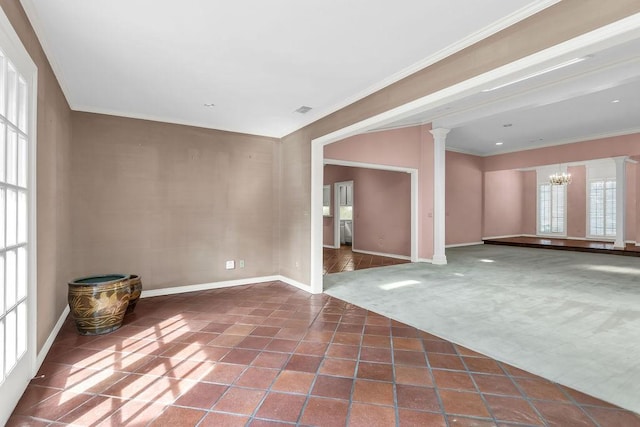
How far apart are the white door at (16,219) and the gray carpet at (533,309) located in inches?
124

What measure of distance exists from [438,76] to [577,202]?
1190cm

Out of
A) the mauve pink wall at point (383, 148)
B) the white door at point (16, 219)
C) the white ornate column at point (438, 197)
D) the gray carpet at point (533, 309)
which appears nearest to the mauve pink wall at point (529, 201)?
the gray carpet at point (533, 309)

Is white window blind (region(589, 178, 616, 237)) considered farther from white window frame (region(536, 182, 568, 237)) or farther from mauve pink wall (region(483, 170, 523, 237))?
mauve pink wall (region(483, 170, 523, 237))

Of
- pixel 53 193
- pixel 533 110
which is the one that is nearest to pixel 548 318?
pixel 533 110

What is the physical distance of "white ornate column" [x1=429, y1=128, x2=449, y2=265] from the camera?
6961 mm

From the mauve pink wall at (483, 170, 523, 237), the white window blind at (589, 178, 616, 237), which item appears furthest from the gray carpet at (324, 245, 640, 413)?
the white window blind at (589, 178, 616, 237)

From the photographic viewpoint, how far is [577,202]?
11.2 meters

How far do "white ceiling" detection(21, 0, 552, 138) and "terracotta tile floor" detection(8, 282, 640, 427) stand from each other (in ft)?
8.22

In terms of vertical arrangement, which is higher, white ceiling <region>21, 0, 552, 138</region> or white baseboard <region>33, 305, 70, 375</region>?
white ceiling <region>21, 0, 552, 138</region>

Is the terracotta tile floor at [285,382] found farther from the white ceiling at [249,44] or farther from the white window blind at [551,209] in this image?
the white window blind at [551,209]

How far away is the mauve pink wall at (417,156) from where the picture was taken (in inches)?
257

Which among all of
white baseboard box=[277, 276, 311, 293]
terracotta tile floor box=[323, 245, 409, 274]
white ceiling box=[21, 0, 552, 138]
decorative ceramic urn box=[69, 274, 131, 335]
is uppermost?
white ceiling box=[21, 0, 552, 138]

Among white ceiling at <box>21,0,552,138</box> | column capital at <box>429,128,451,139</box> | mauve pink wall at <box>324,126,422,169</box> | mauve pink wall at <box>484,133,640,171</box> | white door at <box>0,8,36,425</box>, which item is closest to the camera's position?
white door at <box>0,8,36,425</box>

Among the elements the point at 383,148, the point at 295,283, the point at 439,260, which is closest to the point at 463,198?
the point at 439,260
